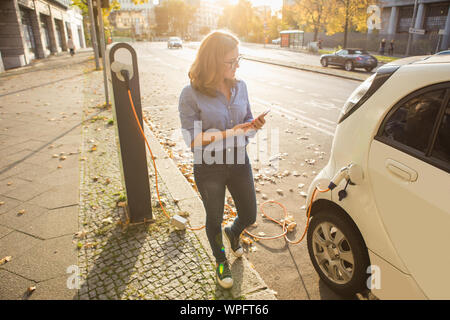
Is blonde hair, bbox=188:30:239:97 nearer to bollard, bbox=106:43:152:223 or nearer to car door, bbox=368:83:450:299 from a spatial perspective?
bollard, bbox=106:43:152:223

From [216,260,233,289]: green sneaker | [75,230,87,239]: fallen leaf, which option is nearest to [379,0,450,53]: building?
[216,260,233,289]: green sneaker

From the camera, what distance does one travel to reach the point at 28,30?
25719 millimetres

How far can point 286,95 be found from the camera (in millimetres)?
11672

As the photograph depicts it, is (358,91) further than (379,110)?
Yes

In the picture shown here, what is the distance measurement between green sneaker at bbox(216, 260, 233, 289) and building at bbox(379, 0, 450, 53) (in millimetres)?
36999

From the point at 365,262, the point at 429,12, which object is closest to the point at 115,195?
the point at 365,262

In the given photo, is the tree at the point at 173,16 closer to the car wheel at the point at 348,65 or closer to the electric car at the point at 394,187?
the car wheel at the point at 348,65

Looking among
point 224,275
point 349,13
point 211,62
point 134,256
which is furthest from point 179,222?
point 349,13

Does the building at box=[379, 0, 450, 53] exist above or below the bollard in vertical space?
above

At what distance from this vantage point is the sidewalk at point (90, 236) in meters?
2.66

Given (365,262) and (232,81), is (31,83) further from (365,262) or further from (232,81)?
(365,262)

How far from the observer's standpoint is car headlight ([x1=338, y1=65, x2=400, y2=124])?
2196 millimetres

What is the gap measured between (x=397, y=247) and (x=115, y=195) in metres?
3.45

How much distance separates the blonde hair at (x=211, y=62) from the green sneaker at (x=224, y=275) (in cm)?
148
